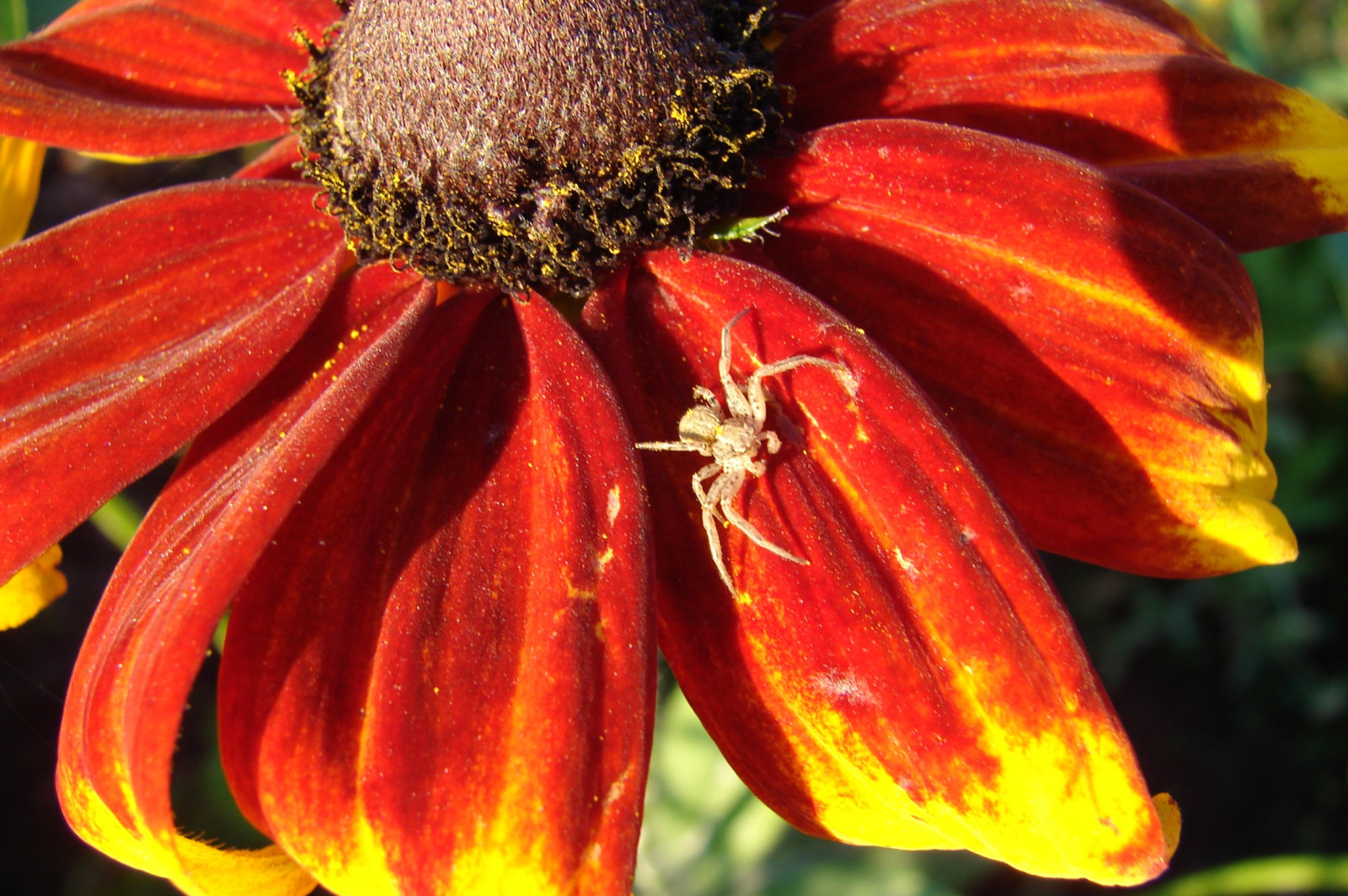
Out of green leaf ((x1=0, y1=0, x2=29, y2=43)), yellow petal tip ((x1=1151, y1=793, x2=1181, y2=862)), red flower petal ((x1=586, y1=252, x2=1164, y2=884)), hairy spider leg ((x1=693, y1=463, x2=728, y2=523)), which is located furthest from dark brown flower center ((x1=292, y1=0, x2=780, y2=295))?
green leaf ((x1=0, y1=0, x2=29, y2=43))

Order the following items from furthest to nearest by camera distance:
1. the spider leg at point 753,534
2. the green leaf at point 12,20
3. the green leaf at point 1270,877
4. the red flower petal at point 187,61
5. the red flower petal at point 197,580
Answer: the green leaf at point 1270,877 → the green leaf at point 12,20 → the red flower petal at point 187,61 → the spider leg at point 753,534 → the red flower petal at point 197,580

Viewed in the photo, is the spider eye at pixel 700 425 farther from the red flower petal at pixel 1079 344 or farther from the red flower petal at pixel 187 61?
the red flower petal at pixel 187 61

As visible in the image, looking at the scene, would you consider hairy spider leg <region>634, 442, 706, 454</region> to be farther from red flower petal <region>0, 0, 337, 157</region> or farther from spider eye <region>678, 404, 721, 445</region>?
red flower petal <region>0, 0, 337, 157</region>

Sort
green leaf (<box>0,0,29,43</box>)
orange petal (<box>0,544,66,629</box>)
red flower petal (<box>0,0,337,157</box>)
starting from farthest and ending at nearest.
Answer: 1. green leaf (<box>0,0,29,43</box>)
2. red flower petal (<box>0,0,337,157</box>)
3. orange petal (<box>0,544,66,629</box>)

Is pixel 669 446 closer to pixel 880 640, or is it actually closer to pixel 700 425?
pixel 700 425

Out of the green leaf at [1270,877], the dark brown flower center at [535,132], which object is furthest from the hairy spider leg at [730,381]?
the green leaf at [1270,877]

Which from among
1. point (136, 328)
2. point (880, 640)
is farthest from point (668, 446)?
point (136, 328)

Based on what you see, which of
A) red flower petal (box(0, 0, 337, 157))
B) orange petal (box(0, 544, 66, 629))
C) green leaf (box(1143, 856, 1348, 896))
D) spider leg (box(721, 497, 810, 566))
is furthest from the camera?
green leaf (box(1143, 856, 1348, 896))
